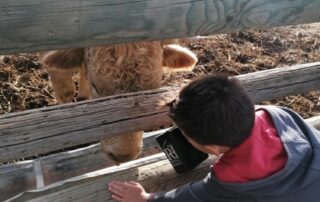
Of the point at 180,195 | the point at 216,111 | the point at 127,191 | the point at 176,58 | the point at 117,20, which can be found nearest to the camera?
the point at 117,20

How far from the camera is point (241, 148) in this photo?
2.18 metres

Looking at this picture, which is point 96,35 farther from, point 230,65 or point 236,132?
point 230,65

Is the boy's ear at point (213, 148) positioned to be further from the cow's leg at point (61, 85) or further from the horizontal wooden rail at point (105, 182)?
the cow's leg at point (61, 85)

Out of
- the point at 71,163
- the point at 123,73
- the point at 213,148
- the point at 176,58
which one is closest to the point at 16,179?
the point at 71,163

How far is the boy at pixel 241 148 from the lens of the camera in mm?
2098

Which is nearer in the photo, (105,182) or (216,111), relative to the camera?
(216,111)

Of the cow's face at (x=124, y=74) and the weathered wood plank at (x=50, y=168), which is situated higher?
the cow's face at (x=124, y=74)

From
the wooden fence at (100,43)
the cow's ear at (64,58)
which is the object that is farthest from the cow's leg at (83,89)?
the wooden fence at (100,43)

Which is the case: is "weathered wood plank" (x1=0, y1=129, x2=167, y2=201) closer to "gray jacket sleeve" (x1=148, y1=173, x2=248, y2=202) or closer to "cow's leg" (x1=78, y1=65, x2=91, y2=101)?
"cow's leg" (x1=78, y1=65, x2=91, y2=101)

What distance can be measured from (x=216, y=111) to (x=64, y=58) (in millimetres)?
1965

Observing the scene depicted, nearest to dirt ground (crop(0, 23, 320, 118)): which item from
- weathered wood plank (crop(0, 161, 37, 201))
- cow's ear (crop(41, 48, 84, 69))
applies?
cow's ear (crop(41, 48, 84, 69))

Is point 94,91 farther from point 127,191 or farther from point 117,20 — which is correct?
point 117,20

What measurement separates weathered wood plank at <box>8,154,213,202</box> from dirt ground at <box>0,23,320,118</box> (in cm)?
258

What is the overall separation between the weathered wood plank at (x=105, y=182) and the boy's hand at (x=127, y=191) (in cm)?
4
